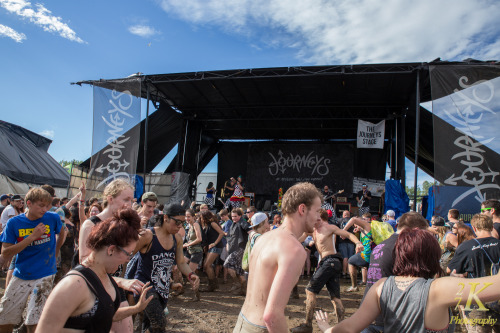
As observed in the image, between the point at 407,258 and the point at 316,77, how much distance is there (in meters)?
11.3

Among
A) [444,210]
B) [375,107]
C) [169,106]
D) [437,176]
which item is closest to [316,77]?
[375,107]

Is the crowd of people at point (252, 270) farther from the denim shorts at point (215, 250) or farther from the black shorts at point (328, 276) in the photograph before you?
the denim shorts at point (215, 250)

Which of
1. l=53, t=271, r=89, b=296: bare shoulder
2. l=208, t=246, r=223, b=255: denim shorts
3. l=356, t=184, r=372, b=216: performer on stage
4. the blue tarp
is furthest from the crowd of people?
l=356, t=184, r=372, b=216: performer on stage

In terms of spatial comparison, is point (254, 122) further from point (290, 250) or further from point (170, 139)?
point (290, 250)

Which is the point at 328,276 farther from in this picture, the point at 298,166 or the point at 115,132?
the point at 298,166

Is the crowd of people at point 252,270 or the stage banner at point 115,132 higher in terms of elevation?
the stage banner at point 115,132

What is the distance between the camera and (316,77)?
1221cm

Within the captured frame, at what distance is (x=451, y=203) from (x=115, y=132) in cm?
1186

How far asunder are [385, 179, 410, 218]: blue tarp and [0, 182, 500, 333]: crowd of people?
639cm

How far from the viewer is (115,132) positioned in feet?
40.2

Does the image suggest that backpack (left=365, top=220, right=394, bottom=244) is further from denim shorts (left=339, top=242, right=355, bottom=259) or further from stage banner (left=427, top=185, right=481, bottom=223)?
stage banner (left=427, top=185, right=481, bottom=223)

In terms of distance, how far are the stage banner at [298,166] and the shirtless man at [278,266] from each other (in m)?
15.5

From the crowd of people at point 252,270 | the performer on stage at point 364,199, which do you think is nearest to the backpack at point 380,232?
the crowd of people at point 252,270

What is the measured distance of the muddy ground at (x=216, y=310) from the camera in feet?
16.1
